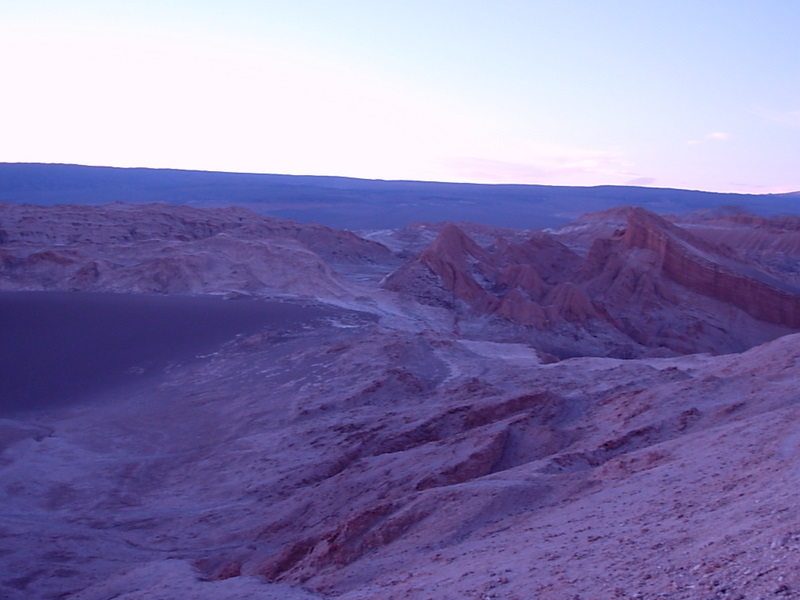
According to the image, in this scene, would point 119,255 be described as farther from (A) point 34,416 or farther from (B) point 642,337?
(B) point 642,337

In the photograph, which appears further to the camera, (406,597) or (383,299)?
(383,299)

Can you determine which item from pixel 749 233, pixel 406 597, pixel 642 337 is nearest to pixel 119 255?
pixel 642 337

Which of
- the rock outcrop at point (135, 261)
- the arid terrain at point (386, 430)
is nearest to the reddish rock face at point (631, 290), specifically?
the arid terrain at point (386, 430)

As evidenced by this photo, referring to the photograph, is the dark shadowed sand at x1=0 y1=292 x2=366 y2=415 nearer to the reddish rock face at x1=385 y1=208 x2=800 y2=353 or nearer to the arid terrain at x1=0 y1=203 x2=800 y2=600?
the arid terrain at x1=0 y1=203 x2=800 y2=600

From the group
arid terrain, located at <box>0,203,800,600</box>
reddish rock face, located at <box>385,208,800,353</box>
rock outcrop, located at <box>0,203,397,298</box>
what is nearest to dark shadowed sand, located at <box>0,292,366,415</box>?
arid terrain, located at <box>0,203,800,600</box>

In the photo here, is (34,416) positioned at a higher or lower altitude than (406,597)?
lower

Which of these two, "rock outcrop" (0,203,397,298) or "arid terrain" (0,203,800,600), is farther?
"rock outcrop" (0,203,397,298)

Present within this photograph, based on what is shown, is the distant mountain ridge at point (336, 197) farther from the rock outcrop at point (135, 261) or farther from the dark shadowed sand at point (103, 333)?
the dark shadowed sand at point (103, 333)
